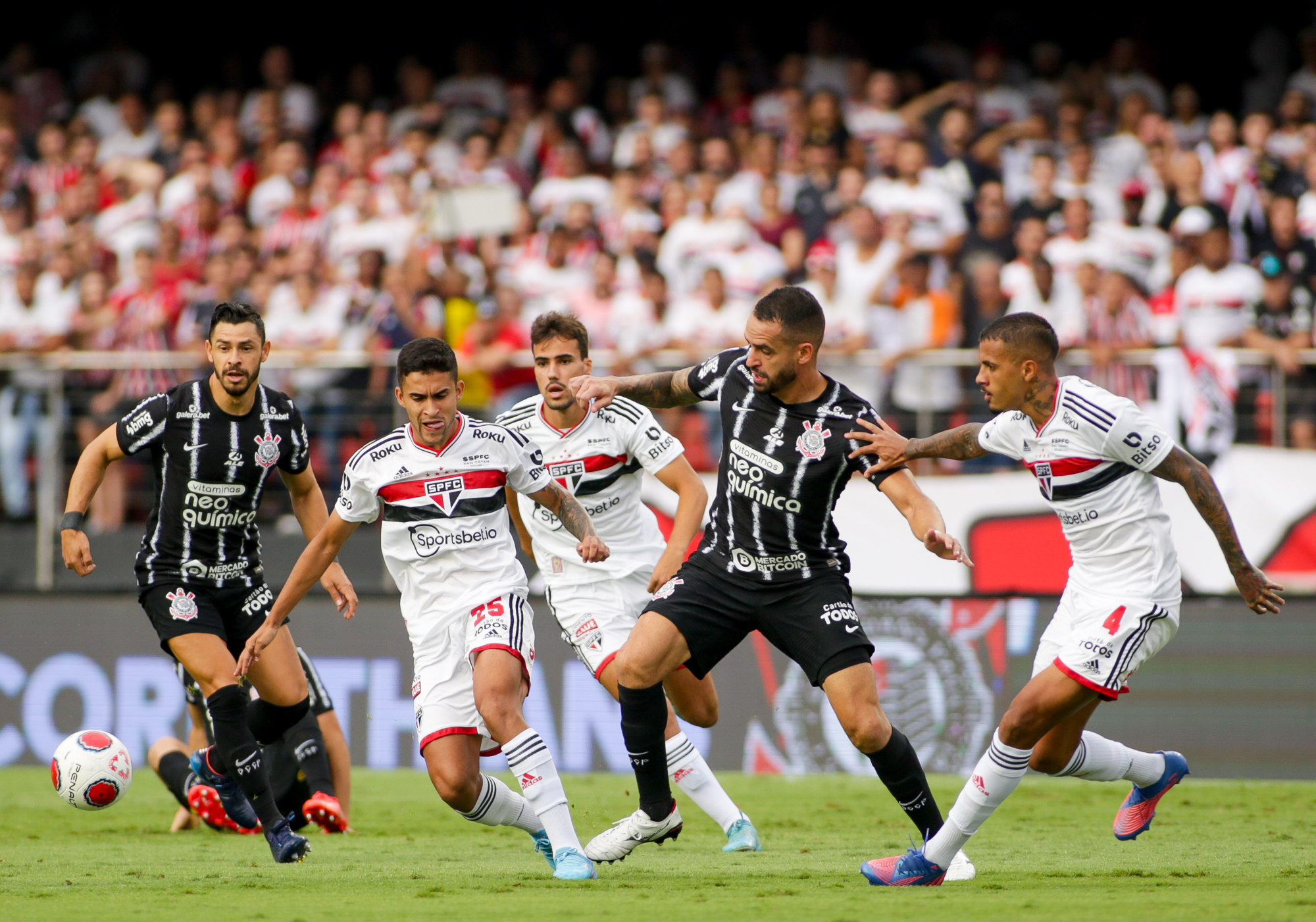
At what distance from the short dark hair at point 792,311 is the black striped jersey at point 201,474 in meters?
2.68

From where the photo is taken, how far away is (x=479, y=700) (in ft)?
21.3

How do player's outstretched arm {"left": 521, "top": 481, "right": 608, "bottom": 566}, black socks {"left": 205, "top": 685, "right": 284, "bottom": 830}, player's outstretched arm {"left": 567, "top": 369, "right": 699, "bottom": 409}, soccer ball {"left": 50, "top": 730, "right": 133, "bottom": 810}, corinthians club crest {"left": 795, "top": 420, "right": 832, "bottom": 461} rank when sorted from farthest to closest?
soccer ball {"left": 50, "top": 730, "right": 133, "bottom": 810} → black socks {"left": 205, "top": 685, "right": 284, "bottom": 830} → player's outstretched arm {"left": 567, "top": 369, "right": 699, "bottom": 409} → player's outstretched arm {"left": 521, "top": 481, "right": 608, "bottom": 566} → corinthians club crest {"left": 795, "top": 420, "right": 832, "bottom": 461}

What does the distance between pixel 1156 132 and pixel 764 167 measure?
3737 mm

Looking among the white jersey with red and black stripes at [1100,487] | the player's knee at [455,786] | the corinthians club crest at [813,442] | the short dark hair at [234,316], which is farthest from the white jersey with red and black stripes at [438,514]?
the white jersey with red and black stripes at [1100,487]

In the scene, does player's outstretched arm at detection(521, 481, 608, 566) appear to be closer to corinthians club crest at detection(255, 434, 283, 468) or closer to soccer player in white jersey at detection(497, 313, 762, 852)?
soccer player in white jersey at detection(497, 313, 762, 852)

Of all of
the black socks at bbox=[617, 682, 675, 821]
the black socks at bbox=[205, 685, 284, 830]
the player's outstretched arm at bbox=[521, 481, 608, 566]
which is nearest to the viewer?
the black socks at bbox=[617, 682, 675, 821]

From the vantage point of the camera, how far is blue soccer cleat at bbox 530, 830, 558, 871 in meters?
6.75

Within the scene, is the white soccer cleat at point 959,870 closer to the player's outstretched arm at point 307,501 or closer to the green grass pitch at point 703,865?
the green grass pitch at point 703,865

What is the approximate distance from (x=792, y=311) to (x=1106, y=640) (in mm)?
1890

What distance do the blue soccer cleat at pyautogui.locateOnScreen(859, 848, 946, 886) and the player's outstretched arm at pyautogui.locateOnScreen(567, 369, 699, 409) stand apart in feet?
7.29

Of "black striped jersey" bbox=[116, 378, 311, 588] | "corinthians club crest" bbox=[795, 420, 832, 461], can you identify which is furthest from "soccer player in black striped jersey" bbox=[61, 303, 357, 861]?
"corinthians club crest" bbox=[795, 420, 832, 461]

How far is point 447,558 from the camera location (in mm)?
6816

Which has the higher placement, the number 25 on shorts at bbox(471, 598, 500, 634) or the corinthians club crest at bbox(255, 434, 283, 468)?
the corinthians club crest at bbox(255, 434, 283, 468)

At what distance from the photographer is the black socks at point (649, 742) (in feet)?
21.9
